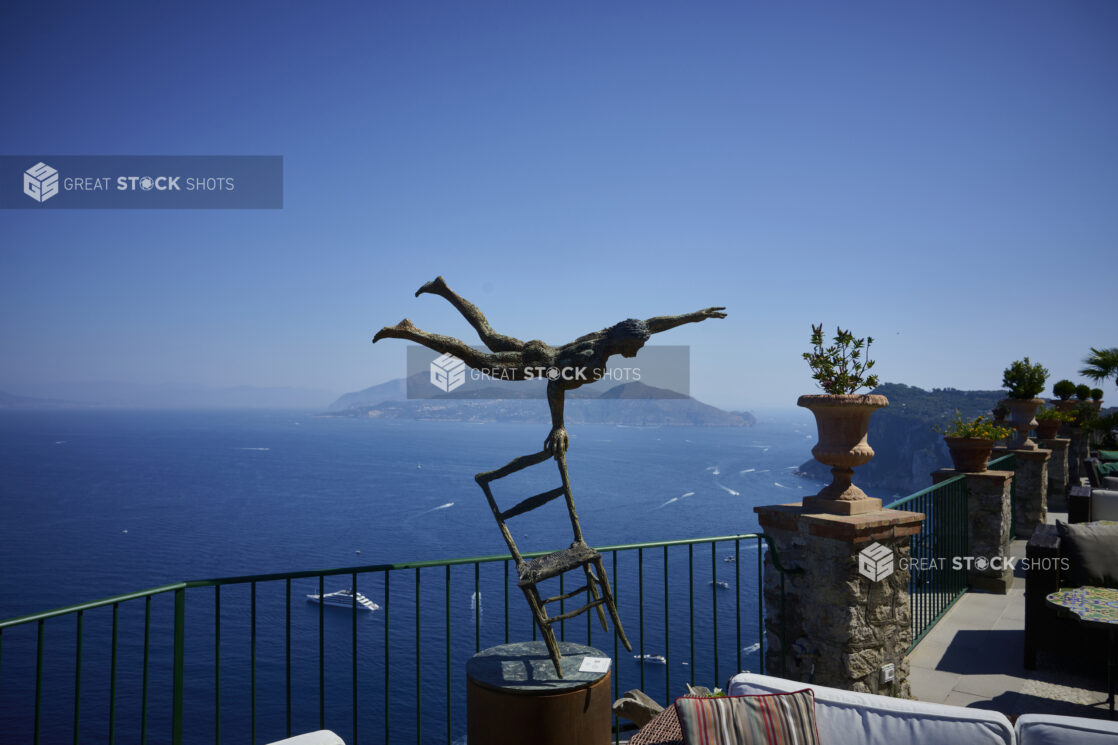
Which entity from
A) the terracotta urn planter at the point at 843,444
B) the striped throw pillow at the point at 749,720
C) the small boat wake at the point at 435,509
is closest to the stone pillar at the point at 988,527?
the terracotta urn planter at the point at 843,444

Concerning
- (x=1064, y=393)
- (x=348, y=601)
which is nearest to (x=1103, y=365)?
(x=1064, y=393)

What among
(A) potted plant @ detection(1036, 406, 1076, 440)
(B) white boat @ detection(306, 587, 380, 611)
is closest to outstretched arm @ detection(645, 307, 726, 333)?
(A) potted plant @ detection(1036, 406, 1076, 440)

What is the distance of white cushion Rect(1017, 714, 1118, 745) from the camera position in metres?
2.24

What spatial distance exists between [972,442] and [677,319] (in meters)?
5.10

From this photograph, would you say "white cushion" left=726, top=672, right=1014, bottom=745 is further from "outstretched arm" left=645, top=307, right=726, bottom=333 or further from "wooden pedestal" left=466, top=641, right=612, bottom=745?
"outstretched arm" left=645, top=307, right=726, bottom=333

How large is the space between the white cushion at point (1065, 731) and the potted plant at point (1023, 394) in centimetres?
857

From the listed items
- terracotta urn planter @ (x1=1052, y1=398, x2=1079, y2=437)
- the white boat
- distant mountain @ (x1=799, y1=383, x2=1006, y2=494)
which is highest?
terracotta urn planter @ (x1=1052, y1=398, x2=1079, y2=437)

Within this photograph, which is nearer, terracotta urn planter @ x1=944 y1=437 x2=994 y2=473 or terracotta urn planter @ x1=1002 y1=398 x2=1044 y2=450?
terracotta urn planter @ x1=944 y1=437 x2=994 y2=473

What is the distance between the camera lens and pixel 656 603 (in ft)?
141

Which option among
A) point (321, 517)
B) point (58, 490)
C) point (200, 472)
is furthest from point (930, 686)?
point (200, 472)

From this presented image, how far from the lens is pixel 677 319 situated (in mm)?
3324

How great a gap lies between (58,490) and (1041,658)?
372ft

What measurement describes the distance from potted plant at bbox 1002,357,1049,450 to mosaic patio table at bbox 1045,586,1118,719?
5.86 m

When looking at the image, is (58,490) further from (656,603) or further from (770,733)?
(770,733)
